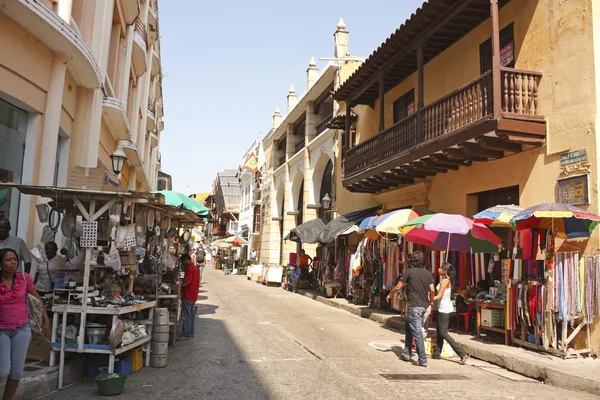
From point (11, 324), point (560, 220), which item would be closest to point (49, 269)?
point (11, 324)

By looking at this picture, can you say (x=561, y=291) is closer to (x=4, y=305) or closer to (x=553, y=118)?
(x=553, y=118)

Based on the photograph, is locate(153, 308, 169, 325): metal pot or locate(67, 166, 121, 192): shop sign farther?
locate(153, 308, 169, 325): metal pot

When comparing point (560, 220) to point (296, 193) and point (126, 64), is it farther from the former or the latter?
point (296, 193)

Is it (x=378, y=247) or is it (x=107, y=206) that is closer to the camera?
(x=107, y=206)

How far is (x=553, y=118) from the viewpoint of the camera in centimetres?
940

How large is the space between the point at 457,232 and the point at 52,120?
7764mm

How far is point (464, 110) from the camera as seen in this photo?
10.4 meters

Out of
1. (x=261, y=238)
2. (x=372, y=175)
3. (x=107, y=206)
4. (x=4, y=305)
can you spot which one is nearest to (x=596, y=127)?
(x=372, y=175)

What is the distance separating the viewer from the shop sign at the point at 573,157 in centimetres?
867

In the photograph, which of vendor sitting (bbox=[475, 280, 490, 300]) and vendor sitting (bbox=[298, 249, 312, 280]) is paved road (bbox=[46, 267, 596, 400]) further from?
vendor sitting (bbox=[298, 249, 312, 280])

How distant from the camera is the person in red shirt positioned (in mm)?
9320

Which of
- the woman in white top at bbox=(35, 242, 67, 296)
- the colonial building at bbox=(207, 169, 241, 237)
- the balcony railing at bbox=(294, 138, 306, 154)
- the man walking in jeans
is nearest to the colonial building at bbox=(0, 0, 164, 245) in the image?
the woman in white top at bbox=(35, 242, 67, 296)

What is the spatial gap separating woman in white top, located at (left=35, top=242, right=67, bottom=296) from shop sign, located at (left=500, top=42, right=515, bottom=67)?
31.9 ft

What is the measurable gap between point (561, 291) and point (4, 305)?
7704mm
